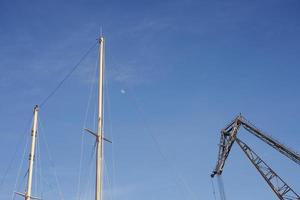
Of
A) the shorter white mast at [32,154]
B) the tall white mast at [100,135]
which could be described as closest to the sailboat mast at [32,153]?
the shorter white mast at [32,154]

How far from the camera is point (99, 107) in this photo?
3822 centimetres

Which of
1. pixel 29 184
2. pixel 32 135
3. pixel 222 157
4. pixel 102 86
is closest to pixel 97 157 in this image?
pixel 102 86

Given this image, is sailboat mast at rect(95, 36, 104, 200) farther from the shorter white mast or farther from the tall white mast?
the shorter white mast

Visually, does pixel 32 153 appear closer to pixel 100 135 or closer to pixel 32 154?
pixel 32 154

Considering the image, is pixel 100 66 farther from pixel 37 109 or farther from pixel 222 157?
pixel 222 157

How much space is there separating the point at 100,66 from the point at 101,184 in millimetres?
11919

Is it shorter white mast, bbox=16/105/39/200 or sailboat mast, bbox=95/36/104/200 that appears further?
shorter white mast, bbox=16/105/39/200

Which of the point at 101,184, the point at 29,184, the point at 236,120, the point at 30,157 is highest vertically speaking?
the point at 236,120

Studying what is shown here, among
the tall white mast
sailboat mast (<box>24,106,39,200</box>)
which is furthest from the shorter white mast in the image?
the tall white mast

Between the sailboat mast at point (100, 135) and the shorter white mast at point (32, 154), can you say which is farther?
the shorter white mast at point (32, 154)

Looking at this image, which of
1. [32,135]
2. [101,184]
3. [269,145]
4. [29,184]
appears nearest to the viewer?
[101,184]

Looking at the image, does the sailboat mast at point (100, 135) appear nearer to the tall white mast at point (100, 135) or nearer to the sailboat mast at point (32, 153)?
the tall white mast at point (100, 135)

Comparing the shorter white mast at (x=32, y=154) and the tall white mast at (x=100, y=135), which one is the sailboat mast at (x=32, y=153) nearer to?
the shorter white mast at (x=32, y=154)

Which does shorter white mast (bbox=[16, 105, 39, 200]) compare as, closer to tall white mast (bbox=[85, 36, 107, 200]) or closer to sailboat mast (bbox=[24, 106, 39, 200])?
sailboat mast (bbox=[24, 106, 39, 200])
